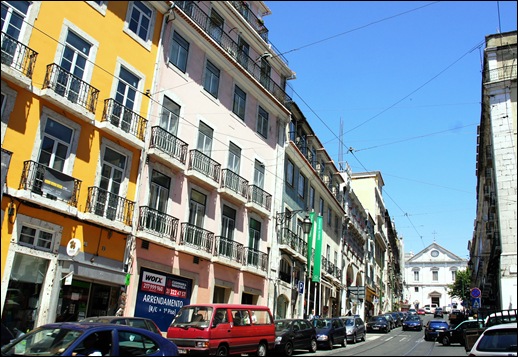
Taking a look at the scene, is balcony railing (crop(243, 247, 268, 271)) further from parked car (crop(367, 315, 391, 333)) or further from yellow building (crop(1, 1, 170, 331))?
parked car (crop(367, 315, 391, 333))

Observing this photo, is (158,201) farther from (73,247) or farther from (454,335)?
(454,335)

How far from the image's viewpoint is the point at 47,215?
14.7 m

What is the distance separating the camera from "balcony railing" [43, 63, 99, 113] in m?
15.1

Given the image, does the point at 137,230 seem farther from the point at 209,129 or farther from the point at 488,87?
the point at 488,87

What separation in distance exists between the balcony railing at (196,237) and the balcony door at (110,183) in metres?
3.79

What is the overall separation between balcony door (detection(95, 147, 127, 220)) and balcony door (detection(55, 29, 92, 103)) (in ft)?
8.23

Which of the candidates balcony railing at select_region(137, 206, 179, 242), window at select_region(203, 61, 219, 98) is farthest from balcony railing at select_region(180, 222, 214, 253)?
window at select_region(203, 61, 219, 98)

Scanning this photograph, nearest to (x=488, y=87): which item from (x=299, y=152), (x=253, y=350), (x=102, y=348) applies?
(x=299, y=152)

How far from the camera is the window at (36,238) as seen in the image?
47.1ft

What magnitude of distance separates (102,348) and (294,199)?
23460 mm

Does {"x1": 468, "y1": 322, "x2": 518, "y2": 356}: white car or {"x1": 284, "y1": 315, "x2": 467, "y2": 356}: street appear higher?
{"x1": 468, "y1": 322, "x2": 518, "y2": 356}: white car

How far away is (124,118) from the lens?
58.5 ft

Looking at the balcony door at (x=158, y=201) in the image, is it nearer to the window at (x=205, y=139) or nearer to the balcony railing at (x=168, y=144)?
the balcony railing at (x=168, y=144)

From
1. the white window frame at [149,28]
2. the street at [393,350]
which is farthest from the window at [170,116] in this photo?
the street at [393,350]
